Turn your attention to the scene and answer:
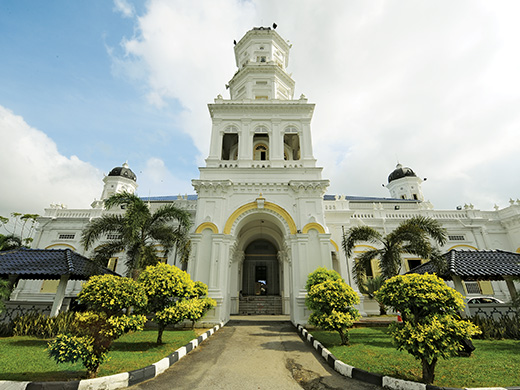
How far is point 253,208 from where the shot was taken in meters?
15.0

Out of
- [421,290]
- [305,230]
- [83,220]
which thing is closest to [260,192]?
[305,230]

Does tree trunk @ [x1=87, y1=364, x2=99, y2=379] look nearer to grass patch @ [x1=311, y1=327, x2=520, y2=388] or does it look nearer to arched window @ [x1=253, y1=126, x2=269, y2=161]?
grass patch @ [x1=311, y1=327, x2=520, y2=388]

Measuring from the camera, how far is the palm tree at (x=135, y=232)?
1223 cm

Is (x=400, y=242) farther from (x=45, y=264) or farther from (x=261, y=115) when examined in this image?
(x=45, y=264)

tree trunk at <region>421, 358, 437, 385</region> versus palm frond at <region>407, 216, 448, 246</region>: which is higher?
palm frond at <region>407, 216, 448, 246</region>

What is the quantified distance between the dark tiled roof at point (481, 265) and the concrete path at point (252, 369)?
6647mm

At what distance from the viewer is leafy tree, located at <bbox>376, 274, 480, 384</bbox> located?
4688 millimetres

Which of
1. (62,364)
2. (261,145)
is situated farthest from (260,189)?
(62,364)

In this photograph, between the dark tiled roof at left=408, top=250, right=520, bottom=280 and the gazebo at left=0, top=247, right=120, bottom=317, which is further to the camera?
the gazebo at left=0, top=247, right=120, bottom=317

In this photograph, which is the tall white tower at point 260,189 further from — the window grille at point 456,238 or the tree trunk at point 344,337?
the window grille at point 456,238

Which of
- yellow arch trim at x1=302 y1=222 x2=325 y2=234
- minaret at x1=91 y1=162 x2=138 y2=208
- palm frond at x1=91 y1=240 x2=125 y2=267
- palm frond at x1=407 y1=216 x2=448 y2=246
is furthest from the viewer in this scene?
minaret at x1=91 y1=162 x2=138 y2=208

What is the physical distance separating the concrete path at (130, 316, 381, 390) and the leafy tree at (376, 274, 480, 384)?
113cm

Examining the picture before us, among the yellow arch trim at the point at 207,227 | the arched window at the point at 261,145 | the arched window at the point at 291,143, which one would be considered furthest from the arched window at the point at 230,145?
the yellow arch trim at the point at 207,227

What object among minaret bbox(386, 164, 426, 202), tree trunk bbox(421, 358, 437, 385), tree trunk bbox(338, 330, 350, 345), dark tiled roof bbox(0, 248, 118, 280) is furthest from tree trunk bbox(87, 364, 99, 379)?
minaret bbox(386, 164, 426, 202)
